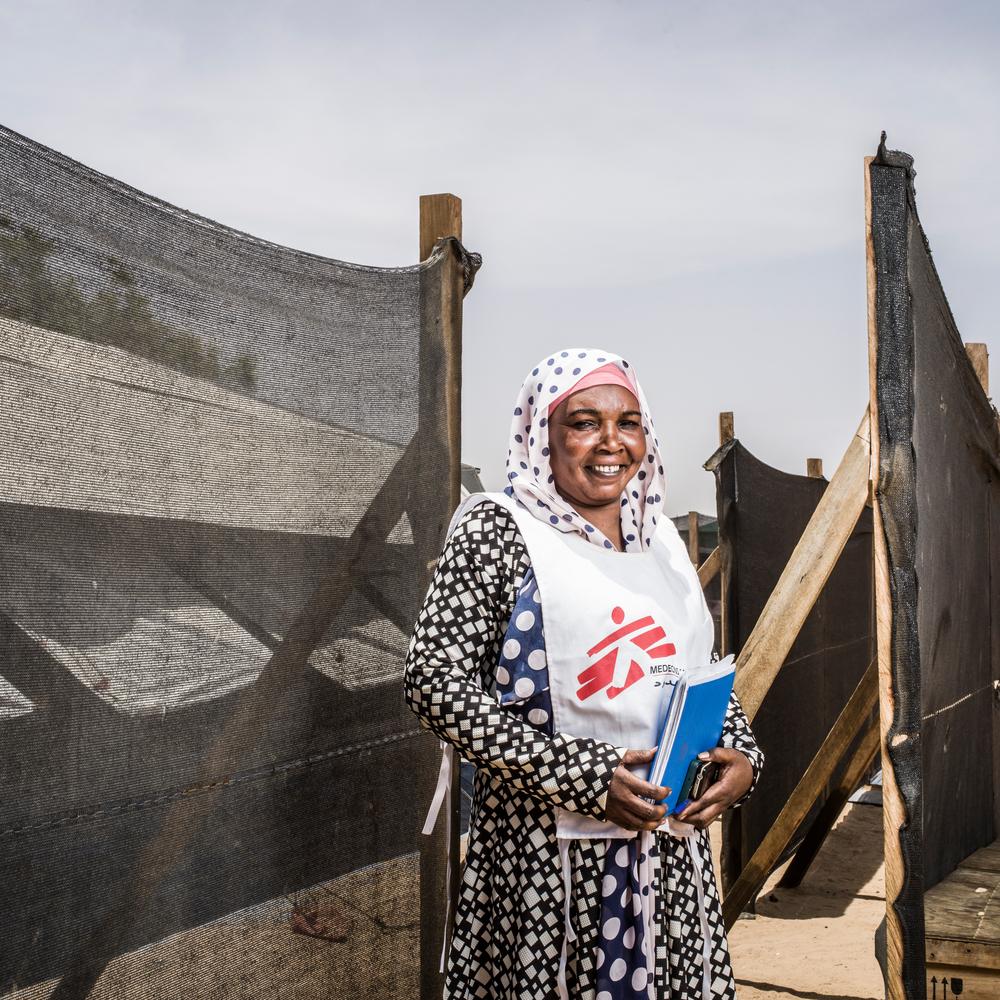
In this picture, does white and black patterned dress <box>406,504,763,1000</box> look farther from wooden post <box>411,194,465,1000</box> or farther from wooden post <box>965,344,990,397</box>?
wooden post <box>965,344,990,397</box>

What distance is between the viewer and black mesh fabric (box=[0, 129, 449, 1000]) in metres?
1.64

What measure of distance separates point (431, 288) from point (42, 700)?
143 cm

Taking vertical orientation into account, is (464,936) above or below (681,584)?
below

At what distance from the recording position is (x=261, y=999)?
210 centimetres

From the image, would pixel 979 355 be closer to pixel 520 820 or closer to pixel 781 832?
pixel 781 832

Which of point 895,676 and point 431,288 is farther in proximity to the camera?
point 431,288

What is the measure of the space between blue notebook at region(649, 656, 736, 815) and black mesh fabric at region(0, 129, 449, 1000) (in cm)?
77

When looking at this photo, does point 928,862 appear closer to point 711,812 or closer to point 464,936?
point 711,812

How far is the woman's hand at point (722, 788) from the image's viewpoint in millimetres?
1952

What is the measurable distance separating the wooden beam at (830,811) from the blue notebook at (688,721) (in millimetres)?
3028

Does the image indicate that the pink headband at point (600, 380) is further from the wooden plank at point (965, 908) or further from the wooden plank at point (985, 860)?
the wooden plank at point (985, 860)

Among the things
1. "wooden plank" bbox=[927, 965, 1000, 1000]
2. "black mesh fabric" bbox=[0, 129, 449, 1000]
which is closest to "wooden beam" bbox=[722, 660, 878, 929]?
"wooden plank" bbox=[927, 965, 1000, 1000]

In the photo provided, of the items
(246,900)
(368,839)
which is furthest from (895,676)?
(246,900)

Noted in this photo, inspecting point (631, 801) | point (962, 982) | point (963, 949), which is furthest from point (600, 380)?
point (962, 982)
